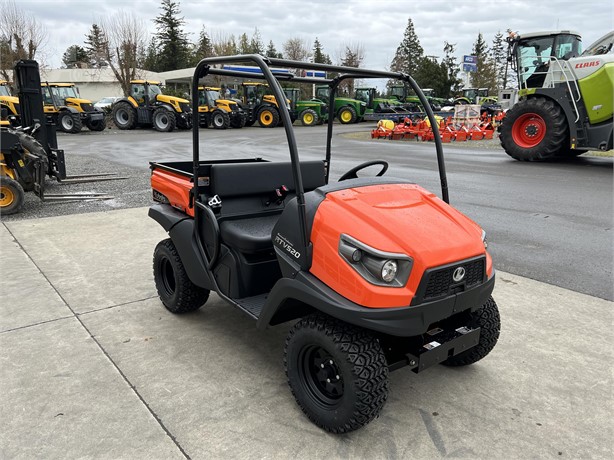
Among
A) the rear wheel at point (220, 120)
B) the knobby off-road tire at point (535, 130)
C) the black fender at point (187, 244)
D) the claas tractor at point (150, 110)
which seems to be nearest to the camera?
the black fender at point (187, 244)

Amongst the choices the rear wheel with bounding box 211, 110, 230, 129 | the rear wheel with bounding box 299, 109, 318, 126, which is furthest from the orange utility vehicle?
the rear wheel with bounding box 299, 109, 318, 126

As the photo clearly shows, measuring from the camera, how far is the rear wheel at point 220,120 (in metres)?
24.0

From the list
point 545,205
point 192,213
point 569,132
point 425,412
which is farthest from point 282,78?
point 569,132

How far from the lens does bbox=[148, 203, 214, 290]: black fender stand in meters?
3.03

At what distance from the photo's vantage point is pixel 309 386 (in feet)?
7.61

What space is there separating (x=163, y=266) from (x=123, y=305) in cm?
41

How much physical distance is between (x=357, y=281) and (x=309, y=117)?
1035 inches

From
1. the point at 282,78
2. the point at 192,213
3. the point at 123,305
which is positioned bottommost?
the point at 123,305

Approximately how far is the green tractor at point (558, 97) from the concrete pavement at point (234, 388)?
7270 mm

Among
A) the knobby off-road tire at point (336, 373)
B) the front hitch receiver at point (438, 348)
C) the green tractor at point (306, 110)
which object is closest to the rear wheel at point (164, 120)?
the green tractor at point (306, 110)

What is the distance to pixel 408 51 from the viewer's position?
70.3m

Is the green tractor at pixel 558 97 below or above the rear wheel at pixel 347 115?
above

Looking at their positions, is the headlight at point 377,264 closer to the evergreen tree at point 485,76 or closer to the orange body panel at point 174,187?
the orange body panel at point 174,187

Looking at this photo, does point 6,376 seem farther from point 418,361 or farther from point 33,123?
point 33,123
